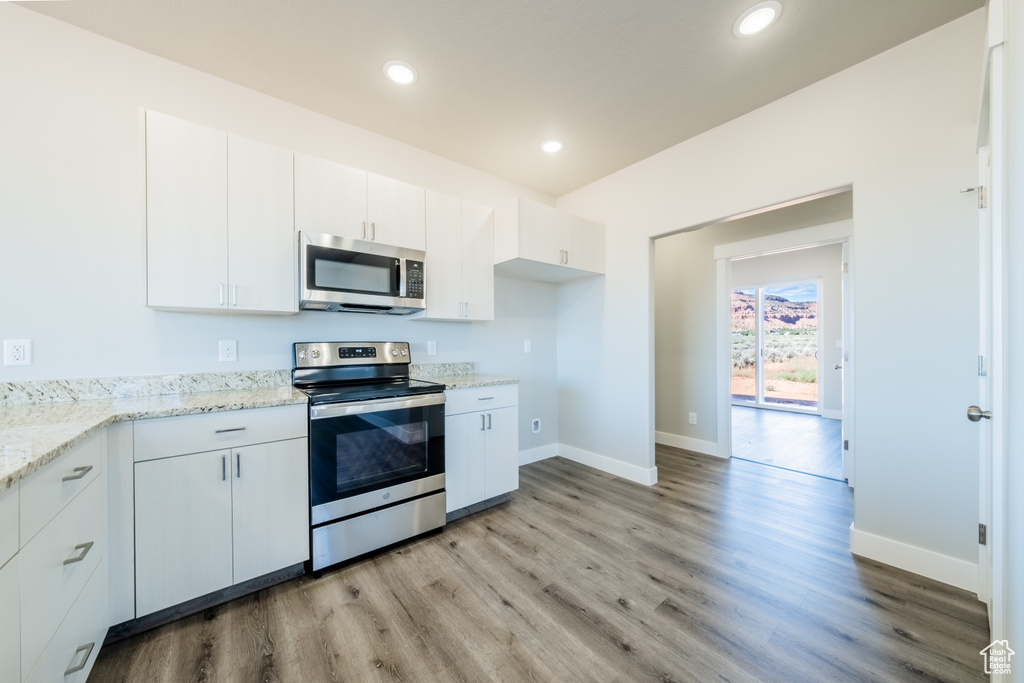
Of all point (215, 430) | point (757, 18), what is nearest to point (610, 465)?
point (215, 430)

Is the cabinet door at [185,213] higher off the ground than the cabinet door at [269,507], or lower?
higher

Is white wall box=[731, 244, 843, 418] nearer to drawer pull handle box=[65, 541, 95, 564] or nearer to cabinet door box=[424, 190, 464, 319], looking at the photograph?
cabinet door box=[424, 190, 464, 319]

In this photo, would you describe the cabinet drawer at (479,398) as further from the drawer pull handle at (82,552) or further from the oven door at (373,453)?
the drawer pull handle at (82,552)

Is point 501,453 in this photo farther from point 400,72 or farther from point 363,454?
point 400,72

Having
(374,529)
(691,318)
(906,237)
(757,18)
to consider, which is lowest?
(374,529)

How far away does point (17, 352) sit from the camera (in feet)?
5.50

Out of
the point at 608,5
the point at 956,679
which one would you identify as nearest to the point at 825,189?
the point at 608,5

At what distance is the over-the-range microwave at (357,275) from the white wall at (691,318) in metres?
2.70

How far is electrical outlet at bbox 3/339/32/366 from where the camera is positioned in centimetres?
166

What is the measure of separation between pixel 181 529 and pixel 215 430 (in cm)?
42

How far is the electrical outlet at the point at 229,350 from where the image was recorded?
6.98ft

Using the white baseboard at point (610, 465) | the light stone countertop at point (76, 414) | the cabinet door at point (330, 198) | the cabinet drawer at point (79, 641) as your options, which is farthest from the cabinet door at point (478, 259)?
the cabinet drawer at point (79, 641)

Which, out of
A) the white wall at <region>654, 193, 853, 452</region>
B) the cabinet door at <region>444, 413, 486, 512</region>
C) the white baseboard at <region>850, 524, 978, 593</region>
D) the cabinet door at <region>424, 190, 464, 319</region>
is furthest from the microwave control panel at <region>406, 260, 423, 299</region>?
the white baseboard at <region>850, 524, 978, 593</region>

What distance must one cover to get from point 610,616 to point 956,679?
3.82 ft
